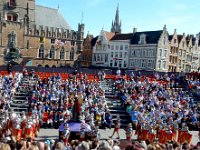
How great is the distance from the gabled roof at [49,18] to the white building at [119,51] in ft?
39.4

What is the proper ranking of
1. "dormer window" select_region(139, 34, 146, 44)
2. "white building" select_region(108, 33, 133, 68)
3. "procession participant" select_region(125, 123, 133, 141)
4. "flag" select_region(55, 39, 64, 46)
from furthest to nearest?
"white building" select_region(108, 33, 133, 68)
"dormer window" select_region(139, 34, 146, 44)
"flag" select_region(55, 39, 64, 46)
"procession participant" select_region(125, 123, 133, 141)

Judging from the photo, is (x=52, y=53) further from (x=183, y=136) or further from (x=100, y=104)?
(x=183, y=136)

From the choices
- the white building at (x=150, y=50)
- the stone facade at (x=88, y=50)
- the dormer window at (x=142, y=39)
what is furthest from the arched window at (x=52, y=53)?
the dormer window at (x=142, y=39)

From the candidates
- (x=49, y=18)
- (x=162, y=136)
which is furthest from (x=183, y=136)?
(x=49, y=18)

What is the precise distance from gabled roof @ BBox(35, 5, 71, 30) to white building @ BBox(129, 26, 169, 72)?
573 inches

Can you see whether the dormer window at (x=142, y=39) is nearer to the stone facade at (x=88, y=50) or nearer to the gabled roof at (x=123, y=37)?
the gabled roof at (x=123, y=37)

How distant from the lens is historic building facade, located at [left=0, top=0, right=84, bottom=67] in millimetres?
57938

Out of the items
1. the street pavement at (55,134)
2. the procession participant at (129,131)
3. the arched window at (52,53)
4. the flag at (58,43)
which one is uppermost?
the flag at (58,43)

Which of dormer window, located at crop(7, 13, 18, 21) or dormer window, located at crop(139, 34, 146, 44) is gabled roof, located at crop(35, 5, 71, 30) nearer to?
dormer window, located at crop(7, 13, 18, 21)

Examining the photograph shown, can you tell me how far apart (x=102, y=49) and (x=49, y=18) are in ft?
55.1

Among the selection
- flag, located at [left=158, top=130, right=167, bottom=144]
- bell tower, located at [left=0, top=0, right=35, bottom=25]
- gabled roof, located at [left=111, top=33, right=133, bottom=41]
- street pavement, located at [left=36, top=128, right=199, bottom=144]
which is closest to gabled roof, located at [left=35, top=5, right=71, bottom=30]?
bell tower, located at [left=0, top=0, right=35, bottom=25]

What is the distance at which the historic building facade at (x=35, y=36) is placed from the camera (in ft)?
190

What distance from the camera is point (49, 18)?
64.8m

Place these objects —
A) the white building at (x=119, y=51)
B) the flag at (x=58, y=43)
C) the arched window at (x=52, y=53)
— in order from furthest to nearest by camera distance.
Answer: the white building at (x=119, y=51) < the flag at (x=58, y=43) < the arched window at (x=52, y=53)
